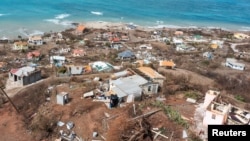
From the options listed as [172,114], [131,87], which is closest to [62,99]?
[131,87]

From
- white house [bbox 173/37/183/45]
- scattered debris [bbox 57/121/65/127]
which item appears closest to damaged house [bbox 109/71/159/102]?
scattered debris [bbox 57/121/65/127]

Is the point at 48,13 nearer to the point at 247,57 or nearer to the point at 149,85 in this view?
the point at 247,57

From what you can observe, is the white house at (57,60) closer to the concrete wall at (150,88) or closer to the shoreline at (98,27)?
the concrete wall at (150,88)

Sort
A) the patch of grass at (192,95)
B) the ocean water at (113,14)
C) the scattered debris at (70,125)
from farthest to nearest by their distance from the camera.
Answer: the ocean water at (113,14)
the patch of grass at (192,95)
the scattered debris at (70,125)

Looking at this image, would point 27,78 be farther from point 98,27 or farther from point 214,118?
point 98,27

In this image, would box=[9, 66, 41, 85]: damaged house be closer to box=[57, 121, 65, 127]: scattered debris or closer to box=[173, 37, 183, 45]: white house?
box=[57, 121, 65, 127]: scattered debris

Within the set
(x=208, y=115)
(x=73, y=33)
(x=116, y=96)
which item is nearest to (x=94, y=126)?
(x=116, y=96)

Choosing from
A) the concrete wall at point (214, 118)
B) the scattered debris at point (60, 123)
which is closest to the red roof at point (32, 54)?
the scattered debris at point (60, 123)

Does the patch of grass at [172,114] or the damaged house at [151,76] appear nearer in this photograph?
the patch of grass at [172,114]
